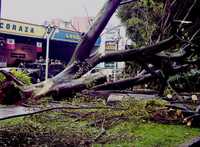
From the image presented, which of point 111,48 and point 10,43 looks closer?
point 111,48

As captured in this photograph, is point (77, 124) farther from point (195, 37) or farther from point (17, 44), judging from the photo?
point (17, 44)

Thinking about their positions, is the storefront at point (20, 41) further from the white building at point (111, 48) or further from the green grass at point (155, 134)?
the green grass at point (155, 134)

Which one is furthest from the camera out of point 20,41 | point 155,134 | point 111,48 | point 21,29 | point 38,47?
point 38,47

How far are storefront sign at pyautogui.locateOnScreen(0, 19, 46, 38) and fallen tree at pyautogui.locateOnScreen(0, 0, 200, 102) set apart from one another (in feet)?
56.9

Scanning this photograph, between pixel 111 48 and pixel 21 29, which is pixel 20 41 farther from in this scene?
pixel 111 48

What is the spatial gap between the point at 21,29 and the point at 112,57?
19452mm

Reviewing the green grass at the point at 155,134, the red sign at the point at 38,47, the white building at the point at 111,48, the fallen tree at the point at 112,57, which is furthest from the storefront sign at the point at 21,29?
the green grass at the point at 155,134

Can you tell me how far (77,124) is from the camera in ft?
21.9

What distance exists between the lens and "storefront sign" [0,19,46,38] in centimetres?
2408

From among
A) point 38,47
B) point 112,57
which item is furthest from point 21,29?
point 112,57

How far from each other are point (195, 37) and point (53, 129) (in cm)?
352

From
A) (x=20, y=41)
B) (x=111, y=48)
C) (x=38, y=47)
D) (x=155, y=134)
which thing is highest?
(x=20, y=41)

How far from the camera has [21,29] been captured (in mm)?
25094

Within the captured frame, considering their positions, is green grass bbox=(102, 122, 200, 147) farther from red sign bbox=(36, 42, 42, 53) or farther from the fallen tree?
red sign bbox=(36, 42, 42, 53)
